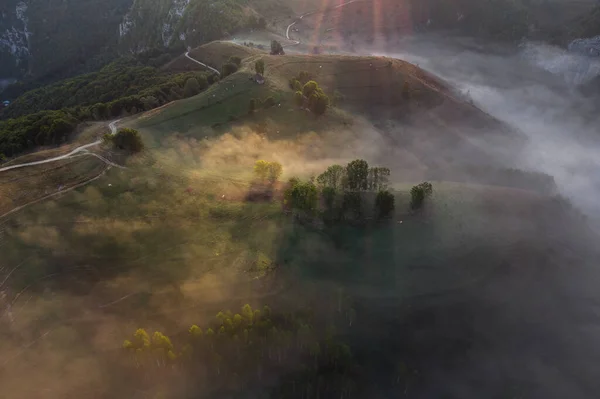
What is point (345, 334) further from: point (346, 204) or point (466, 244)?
point (466, 244)

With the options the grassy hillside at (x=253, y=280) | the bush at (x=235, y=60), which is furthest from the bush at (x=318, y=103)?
the bush at (x=235, y=60)

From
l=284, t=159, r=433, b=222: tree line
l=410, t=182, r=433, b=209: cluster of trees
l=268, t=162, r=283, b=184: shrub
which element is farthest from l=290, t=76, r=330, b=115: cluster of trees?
l=410, t=182, r=433, b=209: cluster of trees

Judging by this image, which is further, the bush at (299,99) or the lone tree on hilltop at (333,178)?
the bush at (299,99)

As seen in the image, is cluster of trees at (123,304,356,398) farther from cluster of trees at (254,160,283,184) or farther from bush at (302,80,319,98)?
bush at (302,80,319,98)

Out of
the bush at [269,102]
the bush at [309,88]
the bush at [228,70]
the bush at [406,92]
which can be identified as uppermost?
the bush at [228,70]

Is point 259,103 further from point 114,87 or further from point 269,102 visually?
point 114,87

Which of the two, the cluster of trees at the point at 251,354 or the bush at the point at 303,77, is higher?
the bush at the point at 303,77

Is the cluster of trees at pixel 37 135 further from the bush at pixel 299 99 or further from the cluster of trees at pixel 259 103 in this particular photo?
the bush at pixel 299 99
